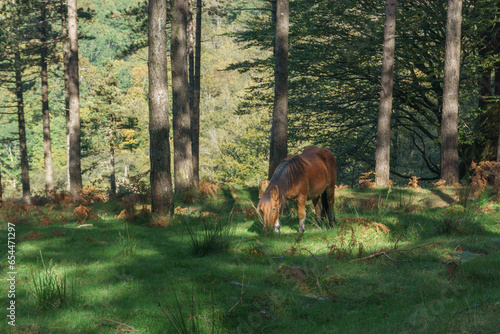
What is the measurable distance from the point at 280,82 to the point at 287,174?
5.68 metres

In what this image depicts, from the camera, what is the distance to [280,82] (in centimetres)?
1456

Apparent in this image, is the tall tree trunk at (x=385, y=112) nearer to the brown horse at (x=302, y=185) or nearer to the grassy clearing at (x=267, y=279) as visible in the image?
the grassy clearing at (x=267, y=279)

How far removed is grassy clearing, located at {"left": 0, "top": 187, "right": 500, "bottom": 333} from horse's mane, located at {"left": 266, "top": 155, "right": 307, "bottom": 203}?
1.06m

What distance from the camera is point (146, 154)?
61438mm

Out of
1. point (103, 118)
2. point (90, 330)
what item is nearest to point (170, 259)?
point (90, 330)

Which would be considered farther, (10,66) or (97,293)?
(10,66)

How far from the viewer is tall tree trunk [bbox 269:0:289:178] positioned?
47.3 feet

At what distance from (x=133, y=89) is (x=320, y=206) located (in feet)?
256

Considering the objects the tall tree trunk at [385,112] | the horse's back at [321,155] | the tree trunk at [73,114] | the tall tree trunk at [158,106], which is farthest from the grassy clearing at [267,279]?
the tree trunk at [73,114]

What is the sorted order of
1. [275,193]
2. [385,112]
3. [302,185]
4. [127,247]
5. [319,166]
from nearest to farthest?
[127,247] → [275,193] → [302,185] → [319,166] → [385,112]

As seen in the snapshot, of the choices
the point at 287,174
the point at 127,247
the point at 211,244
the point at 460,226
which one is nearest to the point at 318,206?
the point at 287,174

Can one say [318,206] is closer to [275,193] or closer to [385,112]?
[275,193]

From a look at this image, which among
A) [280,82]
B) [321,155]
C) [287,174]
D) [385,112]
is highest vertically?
[280,82]

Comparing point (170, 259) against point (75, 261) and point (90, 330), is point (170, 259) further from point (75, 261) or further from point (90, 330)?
point (90, 330)
